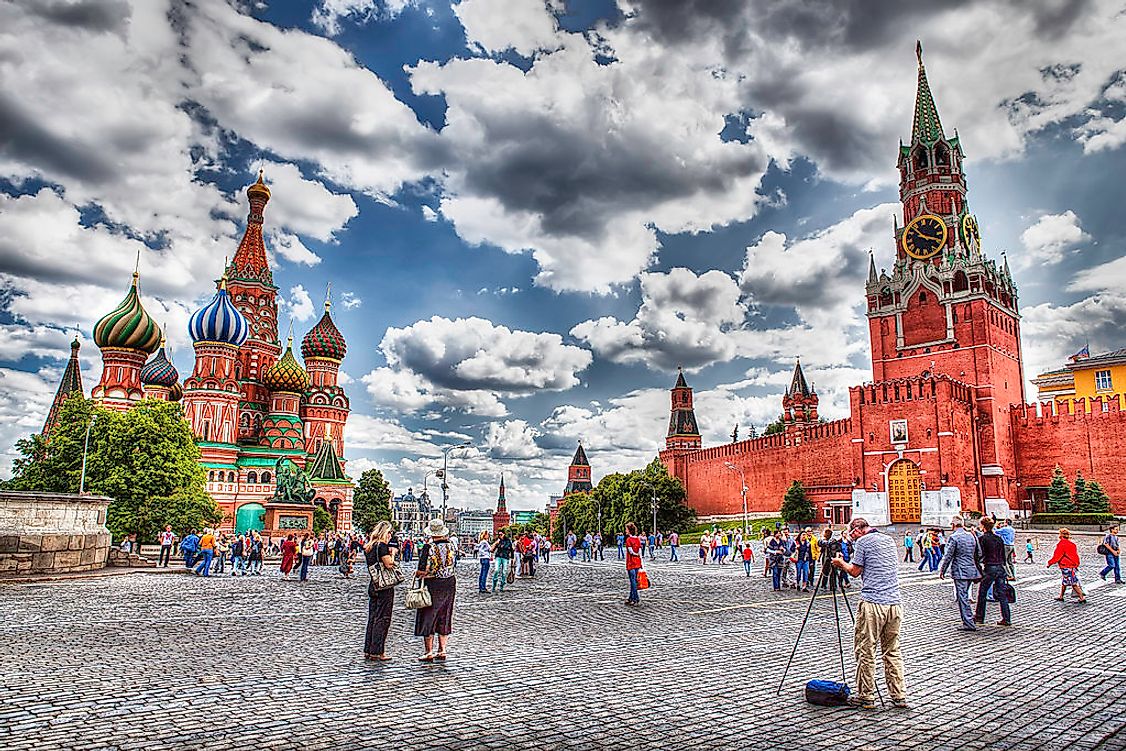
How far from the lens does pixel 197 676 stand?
784cm

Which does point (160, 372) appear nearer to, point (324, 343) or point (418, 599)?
point (324, 343)

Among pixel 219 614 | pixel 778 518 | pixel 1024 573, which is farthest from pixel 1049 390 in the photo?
pixel 219 614

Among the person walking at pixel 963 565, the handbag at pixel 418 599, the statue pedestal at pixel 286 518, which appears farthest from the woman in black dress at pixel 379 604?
the statue pedestal at pixel 286 518

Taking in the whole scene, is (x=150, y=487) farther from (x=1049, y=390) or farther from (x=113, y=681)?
(x=1049, y=390)

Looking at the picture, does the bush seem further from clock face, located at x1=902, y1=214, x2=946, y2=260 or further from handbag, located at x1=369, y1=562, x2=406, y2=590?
handbag, located at x1=369, y1=562, x2=406, y2=590

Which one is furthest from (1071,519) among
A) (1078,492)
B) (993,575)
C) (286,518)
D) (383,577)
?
(286,518)

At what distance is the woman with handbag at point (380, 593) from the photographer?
8922mm

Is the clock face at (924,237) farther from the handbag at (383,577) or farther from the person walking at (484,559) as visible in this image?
the handbag at (383,577)

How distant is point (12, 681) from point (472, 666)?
4.58 m

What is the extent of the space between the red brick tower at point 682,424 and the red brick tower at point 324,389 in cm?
4083

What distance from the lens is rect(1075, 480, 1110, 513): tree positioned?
146ft

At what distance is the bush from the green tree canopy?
4689 centimetres

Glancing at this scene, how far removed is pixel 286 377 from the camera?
74688mm

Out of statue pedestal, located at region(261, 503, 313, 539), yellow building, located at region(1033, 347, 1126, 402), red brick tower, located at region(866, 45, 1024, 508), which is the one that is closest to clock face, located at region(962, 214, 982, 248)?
red brick tower, located at region(866, 45, 1024, 508)
